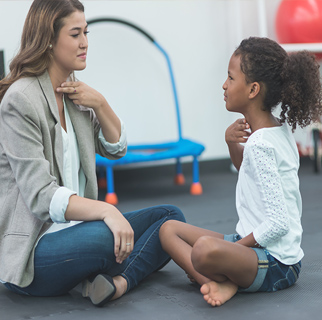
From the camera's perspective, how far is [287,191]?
60.2 inches

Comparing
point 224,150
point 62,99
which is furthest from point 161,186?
point 62,99

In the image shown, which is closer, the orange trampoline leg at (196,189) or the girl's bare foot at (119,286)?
the girl's bare foot at (119,286)

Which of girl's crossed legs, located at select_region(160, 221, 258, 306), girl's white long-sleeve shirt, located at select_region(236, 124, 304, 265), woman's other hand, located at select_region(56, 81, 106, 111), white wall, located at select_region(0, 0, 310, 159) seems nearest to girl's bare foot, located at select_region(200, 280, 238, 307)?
girl's crossed legs, located at select_region(160, 221, 258, 306)

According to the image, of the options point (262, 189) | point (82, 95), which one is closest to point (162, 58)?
point (82, 95)

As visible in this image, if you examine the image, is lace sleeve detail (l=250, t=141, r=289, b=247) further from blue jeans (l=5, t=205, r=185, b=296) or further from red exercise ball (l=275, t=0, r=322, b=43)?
red exercise ball (l=275, t=0, r=322, b=43)

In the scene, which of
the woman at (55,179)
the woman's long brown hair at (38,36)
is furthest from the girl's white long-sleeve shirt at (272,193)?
the woman's long brown hair at (38,36)

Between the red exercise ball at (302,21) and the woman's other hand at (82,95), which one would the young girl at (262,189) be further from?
the red exercise ball at (302,21)

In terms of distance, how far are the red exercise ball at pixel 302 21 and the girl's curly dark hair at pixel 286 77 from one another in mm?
2602

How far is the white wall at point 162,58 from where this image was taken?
396 cm

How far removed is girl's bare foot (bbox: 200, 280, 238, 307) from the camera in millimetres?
1478

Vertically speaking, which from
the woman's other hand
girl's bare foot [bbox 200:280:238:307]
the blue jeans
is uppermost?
the woman's other hand

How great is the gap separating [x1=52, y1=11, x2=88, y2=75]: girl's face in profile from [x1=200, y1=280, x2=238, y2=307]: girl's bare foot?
2.40 feet

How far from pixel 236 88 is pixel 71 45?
1.62 feet

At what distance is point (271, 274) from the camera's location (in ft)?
5.04
